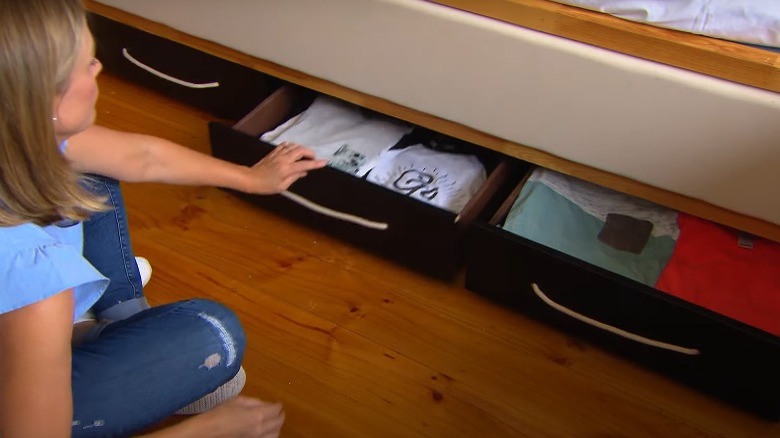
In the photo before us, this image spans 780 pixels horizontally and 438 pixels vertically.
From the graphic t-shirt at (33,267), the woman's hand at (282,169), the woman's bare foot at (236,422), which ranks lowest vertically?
the woman's bare foot at (236,422)

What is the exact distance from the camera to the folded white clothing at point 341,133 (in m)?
1.25

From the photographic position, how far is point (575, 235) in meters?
1.11

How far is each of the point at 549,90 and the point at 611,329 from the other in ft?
1.15

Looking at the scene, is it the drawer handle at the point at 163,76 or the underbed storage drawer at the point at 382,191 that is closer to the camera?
the underbed storage drawer at the point at 382,191

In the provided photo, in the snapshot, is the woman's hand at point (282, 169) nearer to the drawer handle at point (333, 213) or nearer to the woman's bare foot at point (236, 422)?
the drawer handle at point (333, 213)

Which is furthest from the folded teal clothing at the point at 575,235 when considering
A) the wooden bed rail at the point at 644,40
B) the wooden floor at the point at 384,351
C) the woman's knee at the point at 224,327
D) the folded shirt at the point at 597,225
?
the woman's knee at the point at 224,327

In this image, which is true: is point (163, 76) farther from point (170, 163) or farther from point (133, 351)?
point (133, 351)

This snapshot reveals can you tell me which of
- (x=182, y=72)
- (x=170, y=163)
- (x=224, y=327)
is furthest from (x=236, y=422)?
(x=182, y=72)

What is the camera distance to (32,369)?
25.8 inches

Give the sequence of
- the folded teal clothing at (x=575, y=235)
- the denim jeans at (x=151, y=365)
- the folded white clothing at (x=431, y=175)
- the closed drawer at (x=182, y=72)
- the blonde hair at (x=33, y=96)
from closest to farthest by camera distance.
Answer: the blonde hair at (x=33, y=96), the denim jeans at (x=151, y=365), the folded teal clothing at (x=575, y=235), the folded white clothing at (x=431, y=175), the closed drawer at (x=182, y=72)

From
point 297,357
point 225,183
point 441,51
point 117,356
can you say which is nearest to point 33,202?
point 117,356

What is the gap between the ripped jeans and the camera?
819mm

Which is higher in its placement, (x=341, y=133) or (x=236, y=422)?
(x=341, y=133)

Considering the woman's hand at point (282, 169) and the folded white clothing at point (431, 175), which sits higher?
the folded white clothing at point (431, 175)
